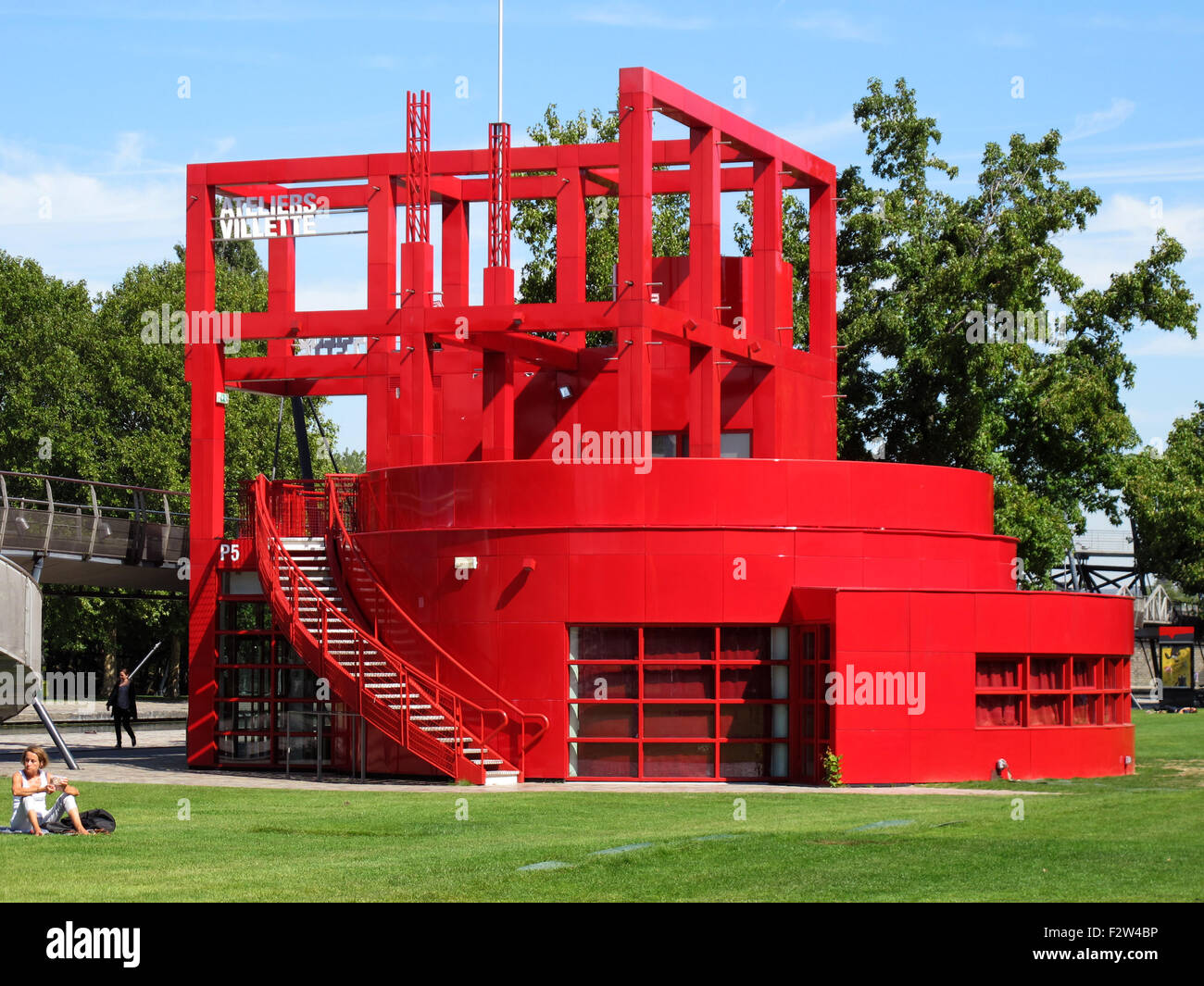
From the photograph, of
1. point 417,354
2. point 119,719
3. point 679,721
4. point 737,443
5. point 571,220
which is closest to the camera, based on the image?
point 679,721

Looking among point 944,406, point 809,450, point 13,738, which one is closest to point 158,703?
point 13,738

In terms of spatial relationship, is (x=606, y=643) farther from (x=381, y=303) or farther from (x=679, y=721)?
(x=381, y=303)

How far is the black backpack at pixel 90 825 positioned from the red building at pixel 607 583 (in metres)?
9.42

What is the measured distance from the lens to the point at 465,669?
99.1 feet

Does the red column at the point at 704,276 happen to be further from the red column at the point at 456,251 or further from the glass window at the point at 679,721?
the red column at the point at 456,251

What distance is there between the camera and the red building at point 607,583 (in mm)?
29344

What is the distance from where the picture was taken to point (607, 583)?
29594 mm

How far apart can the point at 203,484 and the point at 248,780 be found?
7.39 metres

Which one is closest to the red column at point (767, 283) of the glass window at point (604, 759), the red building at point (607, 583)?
the red building at point (607, 583)

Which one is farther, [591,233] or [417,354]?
[591,233]

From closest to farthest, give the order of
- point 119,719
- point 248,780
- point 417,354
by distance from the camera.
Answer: point 248,780 → point 417,354 → point 119,719

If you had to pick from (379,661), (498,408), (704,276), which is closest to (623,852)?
(379,661)
